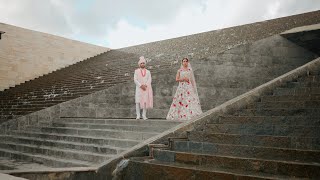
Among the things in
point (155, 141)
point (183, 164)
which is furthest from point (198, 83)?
point (183, 164)

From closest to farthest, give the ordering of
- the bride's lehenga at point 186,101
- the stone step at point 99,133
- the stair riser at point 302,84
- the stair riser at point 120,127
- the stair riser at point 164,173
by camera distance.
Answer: the stair riser at point 164,173, the stair riser at point 302,84, the stone step at point 99,133, the stair riser at point 120,127, the bride's lehenga at point 186,101

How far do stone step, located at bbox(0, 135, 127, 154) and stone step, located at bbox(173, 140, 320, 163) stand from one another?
1975 mm

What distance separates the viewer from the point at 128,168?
16.0ft

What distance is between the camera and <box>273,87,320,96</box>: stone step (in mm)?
5884

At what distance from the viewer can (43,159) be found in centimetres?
749

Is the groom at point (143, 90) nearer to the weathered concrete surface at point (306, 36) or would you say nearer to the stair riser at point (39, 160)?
the stair riser at point (39, 160)

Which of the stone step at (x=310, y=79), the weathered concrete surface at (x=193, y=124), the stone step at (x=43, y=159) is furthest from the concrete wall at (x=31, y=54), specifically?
the stone step at (x=310, y=79)

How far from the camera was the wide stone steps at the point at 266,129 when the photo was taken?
14.4 ft

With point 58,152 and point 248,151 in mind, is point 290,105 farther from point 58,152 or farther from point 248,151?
point 58,152

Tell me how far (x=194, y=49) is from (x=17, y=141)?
7495 millimetres

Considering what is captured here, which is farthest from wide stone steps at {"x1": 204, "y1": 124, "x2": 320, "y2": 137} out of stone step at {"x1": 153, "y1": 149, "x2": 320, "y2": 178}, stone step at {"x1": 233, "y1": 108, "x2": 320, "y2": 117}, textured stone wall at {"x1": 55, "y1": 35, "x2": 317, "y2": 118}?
textured stone wall at {"x1": 55, "y1": 35, "x2": 317, "y2": 118}

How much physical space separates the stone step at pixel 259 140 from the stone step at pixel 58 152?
221 cm

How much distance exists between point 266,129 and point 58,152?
4887 millimetres

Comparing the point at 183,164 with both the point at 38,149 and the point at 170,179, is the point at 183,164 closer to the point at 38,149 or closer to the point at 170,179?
the point at 170,179
